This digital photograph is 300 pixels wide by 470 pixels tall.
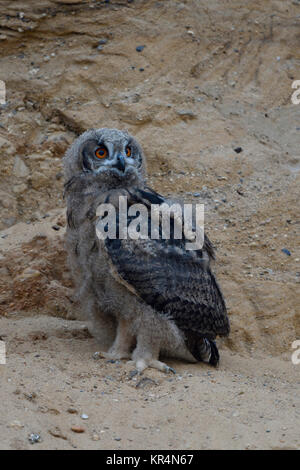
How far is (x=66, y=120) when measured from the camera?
7488mm

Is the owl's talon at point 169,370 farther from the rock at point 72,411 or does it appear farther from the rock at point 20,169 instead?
the rock at point 20,169

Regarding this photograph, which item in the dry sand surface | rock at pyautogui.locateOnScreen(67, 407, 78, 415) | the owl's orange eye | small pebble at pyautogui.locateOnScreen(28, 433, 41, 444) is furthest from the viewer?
the owl's orange eye

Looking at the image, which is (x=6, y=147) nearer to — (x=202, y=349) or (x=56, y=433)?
(x=202, y=349)

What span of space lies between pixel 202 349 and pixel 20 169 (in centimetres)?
335

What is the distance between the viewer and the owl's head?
4.84 meters

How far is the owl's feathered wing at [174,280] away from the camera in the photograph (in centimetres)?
451

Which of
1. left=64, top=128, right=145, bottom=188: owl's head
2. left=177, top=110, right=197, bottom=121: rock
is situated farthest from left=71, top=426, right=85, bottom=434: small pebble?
left=177, top=110, right=197, bottom=121: rock

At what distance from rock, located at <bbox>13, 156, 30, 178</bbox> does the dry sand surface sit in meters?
0.02

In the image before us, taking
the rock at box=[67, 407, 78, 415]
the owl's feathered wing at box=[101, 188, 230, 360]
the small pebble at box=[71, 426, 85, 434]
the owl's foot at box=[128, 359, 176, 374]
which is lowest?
the small pebble at box=[71, 426, 85, 434]

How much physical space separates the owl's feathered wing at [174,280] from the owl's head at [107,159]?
0.58 ft

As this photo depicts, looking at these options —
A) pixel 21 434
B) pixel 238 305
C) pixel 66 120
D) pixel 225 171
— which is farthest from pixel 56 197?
pixel 21 434

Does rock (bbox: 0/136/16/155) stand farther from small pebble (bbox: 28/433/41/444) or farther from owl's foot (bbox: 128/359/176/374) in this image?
small pebble (bbox: 28/433/41/444)

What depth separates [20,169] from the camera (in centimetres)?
712

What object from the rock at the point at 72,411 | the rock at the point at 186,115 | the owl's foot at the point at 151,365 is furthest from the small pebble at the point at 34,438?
the rock at the point at 186,115
